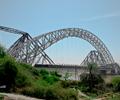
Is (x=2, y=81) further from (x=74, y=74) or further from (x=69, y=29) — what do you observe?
(x=69, y=29)

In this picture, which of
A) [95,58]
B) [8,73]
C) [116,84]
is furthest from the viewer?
[95,58]

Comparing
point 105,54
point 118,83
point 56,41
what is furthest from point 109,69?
point 118,83

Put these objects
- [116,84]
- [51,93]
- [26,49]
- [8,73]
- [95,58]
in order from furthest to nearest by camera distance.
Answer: [95,58], [26,49], [116,84], [8,73], [51,93]

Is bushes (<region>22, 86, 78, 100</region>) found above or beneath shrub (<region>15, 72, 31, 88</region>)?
beneath

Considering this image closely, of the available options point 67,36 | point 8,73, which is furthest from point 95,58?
point 8,73

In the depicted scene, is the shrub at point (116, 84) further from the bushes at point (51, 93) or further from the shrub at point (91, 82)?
the bushes at point (51, 93)

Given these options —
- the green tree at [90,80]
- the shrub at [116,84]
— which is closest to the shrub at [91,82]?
the green tree at [90,80]

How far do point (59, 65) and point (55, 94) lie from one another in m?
43.4

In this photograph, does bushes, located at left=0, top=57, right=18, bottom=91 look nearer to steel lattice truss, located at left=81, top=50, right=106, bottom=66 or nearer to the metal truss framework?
the metal truss framework

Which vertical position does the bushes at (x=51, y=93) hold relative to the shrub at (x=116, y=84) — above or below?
below

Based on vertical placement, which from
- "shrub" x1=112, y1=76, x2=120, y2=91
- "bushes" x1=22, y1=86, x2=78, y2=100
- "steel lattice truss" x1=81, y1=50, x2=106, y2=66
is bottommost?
"bushes" x1=22, y1=86, x2=78, y2=100

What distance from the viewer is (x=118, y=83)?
72.8 m

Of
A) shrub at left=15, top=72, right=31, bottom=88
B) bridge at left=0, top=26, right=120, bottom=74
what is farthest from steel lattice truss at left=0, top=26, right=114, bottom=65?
shrub at left=15, top=72, right=31, bottom=88

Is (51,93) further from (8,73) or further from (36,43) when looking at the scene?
(36,43)
